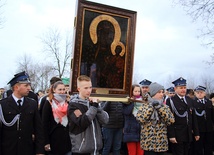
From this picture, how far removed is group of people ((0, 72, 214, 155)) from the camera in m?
3.88

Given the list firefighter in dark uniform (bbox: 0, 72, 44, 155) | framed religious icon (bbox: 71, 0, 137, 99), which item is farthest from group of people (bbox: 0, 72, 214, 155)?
framed religious icon (bbox: 71, 0, 137, 99)

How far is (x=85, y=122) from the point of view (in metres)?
3.68

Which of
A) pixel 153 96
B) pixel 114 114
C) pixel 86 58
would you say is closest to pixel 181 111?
pixel 153 96

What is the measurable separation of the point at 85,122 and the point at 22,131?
1.16 m

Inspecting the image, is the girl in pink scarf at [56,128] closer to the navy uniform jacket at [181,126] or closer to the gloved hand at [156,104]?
the gloved hand at [156,104]

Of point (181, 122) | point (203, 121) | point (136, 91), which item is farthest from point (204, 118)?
point (136, 91)

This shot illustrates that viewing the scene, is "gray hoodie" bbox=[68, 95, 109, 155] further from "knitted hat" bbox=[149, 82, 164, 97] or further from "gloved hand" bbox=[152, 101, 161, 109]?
"knitted hat" bbox=[149, 82, 164, 97]

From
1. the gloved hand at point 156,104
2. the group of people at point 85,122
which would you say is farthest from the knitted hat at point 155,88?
the gloved hand at point 156,104

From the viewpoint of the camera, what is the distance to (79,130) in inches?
150

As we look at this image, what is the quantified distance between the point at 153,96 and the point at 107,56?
1.40 meters

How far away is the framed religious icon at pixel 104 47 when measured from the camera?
221 inches

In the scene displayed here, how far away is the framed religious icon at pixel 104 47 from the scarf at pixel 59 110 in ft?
1.68

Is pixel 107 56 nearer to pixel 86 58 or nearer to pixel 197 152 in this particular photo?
pixel 86 58

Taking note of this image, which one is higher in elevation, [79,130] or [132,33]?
[132,33]
